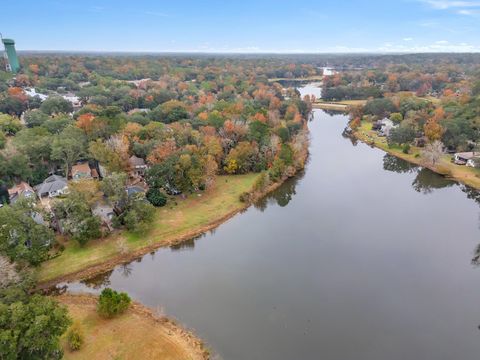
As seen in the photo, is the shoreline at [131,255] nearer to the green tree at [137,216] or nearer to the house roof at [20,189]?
the green tree at [137,216]

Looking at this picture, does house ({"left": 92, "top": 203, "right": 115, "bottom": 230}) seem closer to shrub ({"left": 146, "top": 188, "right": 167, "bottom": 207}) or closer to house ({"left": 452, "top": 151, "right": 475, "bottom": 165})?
shrub ({"left": 146, "top": 188, "right": 167, "bottom": 207})

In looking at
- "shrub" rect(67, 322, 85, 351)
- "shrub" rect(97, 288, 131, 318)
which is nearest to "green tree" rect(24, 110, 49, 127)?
"shrub" rect(97, 288, 131, 318)

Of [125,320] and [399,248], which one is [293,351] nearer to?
[125,320]

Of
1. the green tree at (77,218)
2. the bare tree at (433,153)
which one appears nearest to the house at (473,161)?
the bare tree at (433,153)

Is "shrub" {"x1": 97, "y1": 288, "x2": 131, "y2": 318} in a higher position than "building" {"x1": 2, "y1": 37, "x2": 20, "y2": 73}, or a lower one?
lower

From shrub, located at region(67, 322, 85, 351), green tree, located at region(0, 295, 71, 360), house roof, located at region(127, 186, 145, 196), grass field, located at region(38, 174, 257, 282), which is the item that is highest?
green tree, located at region(0, 295, 71, 360)

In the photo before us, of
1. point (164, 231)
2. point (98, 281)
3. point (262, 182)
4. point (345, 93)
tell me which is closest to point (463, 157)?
point (262, 182)
